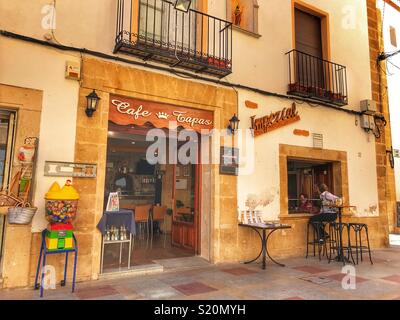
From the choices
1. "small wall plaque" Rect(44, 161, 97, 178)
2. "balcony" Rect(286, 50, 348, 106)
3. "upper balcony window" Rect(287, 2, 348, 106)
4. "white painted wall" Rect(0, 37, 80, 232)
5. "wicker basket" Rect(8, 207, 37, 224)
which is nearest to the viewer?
"wicker basket" Rect(8, 207, 37, 224)

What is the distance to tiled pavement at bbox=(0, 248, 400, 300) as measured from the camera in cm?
395

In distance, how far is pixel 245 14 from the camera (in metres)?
6.91

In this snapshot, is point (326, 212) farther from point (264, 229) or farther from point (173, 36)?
point (173, 36)

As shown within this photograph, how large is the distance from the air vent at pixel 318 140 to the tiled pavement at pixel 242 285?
2.73 meters

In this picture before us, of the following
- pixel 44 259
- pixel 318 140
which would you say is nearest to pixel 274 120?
pixel 318 140

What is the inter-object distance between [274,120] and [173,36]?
2.63 metres

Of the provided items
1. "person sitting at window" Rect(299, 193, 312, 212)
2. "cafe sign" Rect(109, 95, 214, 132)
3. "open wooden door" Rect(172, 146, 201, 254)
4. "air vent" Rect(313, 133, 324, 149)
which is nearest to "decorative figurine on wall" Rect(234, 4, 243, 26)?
"cafe sign" Rect(109, 95, 214, 132)

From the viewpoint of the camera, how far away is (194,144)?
6.43 metres

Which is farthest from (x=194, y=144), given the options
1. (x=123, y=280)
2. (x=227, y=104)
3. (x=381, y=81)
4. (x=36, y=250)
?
(x=381, y=81)

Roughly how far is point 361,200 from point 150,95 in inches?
233

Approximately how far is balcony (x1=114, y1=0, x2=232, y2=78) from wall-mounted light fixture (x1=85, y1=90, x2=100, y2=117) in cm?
88

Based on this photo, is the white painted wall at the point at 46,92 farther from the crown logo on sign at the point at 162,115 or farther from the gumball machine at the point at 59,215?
the crown logo on sign at the point at 162,115

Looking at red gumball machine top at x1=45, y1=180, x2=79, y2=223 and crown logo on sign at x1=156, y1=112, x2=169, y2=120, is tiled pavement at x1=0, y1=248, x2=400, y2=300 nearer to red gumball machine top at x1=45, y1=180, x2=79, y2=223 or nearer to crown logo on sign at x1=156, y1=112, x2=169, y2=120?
red gumball machine top at x1=45, y1=180, x2=79, y2=223
